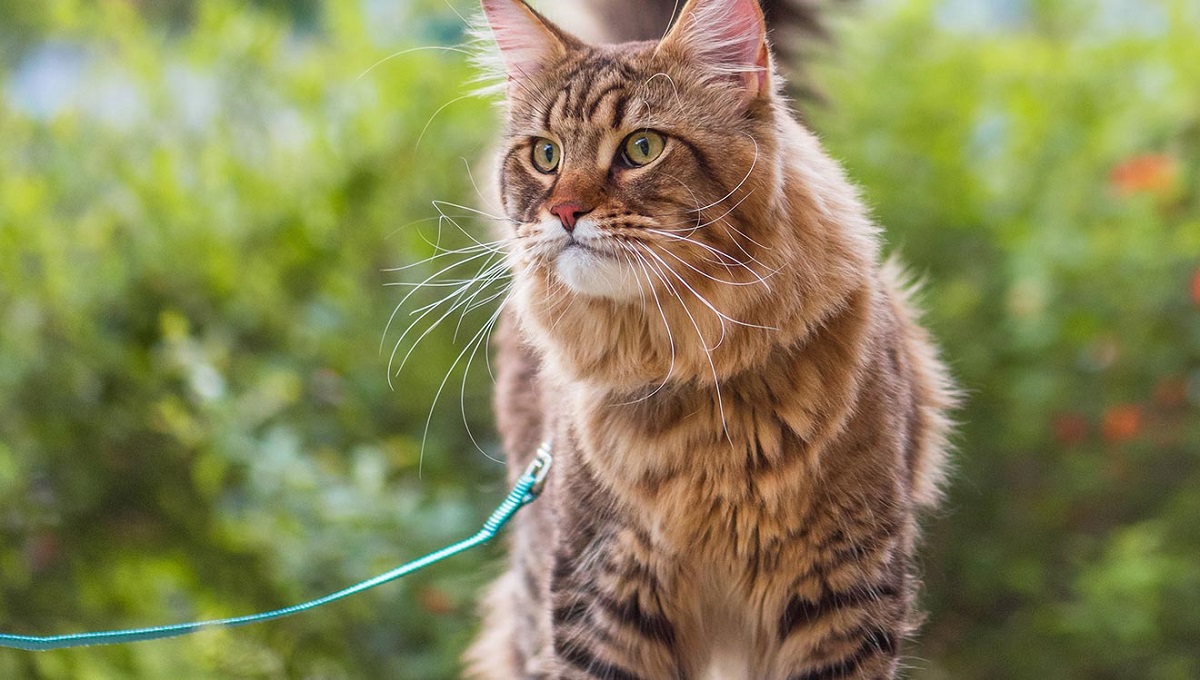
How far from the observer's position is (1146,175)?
248 centimetres

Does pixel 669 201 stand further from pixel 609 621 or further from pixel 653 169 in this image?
pixel 609 621

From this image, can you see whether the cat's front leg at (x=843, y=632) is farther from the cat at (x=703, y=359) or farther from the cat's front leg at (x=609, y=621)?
the cat's front leg at (x=609, y=621)

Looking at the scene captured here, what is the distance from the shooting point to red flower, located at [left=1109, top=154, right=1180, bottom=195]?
2.48m

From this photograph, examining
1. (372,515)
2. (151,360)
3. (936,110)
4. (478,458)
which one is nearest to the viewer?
(372,515)

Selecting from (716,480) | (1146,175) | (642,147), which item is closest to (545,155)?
(642,147)

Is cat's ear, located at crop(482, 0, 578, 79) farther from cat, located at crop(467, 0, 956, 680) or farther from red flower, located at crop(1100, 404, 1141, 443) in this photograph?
red flower, located at crop(1100, 404, 1141, 443)

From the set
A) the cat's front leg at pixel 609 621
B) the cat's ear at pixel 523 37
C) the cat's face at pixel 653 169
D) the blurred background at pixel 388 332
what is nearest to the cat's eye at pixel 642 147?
the cat's face at pixel 653 169

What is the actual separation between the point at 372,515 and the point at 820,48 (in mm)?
1144

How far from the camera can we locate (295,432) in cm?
232

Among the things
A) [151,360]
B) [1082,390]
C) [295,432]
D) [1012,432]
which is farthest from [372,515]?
[1082,390]

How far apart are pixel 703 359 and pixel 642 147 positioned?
246 millimetres

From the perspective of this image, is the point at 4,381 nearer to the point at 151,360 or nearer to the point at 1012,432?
the point at 151,360

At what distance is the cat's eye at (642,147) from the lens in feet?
3.98

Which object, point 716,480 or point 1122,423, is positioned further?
point 1122,423
